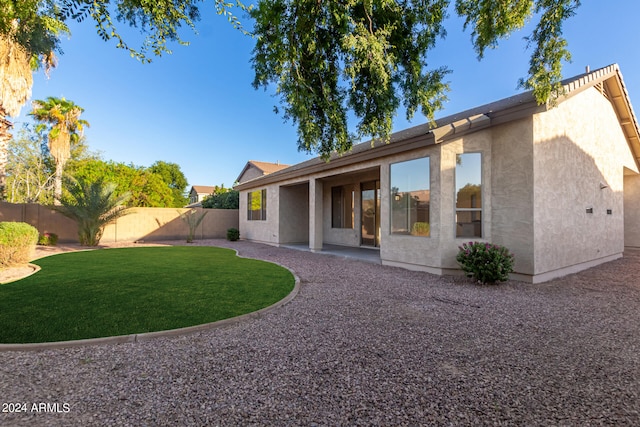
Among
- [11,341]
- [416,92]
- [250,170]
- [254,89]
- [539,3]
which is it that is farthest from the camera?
[250,170]

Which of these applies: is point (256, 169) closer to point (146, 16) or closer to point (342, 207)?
point (342, 207)

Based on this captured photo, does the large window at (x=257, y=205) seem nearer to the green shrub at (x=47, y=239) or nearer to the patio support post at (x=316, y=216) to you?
the patio support post at (x=316, y=216)

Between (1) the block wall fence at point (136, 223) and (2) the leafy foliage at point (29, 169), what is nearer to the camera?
(1) the block wall fence at point (136, 223)

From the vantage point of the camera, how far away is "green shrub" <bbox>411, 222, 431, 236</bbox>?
25.8ft

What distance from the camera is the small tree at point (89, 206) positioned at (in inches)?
527

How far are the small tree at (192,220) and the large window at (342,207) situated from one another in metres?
8.79

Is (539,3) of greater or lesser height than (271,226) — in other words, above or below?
above

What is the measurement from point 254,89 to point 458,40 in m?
3.98

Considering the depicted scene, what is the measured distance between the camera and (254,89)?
5.18m

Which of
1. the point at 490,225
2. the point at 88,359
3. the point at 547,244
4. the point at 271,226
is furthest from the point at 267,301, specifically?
the point at 271,226

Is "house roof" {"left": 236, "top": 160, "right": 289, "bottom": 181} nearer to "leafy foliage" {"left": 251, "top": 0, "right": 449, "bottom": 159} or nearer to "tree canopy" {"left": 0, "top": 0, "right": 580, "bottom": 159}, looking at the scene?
"leafy foliage" {"left": 251, "top": 0, "right": 449, "bottom": 159}

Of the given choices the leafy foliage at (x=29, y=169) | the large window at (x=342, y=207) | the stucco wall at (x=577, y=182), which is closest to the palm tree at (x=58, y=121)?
the leafy foliage at (x=29, y=169)

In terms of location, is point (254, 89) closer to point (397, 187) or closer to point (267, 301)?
point (267, 301)

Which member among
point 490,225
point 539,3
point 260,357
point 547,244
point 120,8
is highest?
point 539,3
